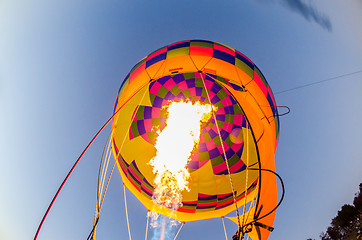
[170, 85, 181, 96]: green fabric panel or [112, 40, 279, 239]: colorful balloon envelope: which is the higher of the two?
[170, 85, 181, 96]: green fabric panel

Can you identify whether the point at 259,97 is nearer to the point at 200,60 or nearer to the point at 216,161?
the point at 200,60

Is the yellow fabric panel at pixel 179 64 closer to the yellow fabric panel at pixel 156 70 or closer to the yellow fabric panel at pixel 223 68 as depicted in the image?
the yellow fabric panel at pixel 156 70

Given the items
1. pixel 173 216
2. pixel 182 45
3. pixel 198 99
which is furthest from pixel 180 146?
pixel 182 45

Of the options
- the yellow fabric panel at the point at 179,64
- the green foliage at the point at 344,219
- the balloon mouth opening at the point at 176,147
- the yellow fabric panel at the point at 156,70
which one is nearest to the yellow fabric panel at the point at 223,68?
the yellow fabric panel at the point at 179,64

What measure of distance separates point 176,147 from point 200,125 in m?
0.93

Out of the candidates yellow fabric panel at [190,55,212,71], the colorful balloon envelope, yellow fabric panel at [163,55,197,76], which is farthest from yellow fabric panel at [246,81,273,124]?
yellow fabric panel at [163,55,197,76]

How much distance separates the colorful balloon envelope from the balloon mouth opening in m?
0.05

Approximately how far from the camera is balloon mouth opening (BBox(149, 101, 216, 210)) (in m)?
5.75

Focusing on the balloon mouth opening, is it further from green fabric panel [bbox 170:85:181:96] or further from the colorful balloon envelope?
green fabric panel [bbox 170:85:181:96]

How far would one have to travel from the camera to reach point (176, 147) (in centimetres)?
602

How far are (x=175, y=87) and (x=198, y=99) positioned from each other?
0.74 m

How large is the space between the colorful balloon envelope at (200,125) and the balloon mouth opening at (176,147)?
0.05 metres

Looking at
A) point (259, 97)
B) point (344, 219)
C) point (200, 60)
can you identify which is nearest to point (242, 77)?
point (259, 97)

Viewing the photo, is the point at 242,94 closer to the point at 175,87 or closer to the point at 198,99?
the point at 198,99
